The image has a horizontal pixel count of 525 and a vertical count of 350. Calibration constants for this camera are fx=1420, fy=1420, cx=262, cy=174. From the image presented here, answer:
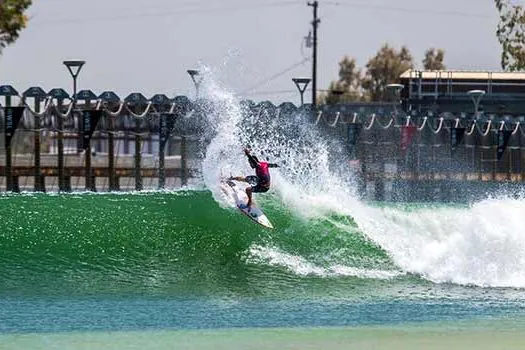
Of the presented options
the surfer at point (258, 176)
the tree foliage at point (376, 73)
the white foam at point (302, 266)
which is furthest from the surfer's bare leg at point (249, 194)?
the tree foliage at point (376, 73)

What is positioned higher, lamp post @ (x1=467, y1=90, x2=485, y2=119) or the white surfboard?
lamp post @ (x1=467, y1=90, x2=485, y2=119)

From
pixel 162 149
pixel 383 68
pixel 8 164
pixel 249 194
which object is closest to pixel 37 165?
pixel 8 164

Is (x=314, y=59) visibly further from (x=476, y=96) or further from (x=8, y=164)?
(x=8, y=164)

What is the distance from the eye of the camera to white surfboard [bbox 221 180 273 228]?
27172 millimetres

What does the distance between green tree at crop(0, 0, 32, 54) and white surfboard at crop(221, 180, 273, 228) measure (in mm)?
10407

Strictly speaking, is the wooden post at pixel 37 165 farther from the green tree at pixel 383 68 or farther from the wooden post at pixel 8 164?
the green tree at pixel 383 68

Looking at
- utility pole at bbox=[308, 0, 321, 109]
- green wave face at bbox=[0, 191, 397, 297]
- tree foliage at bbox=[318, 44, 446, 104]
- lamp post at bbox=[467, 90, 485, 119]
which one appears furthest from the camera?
tree foliage at bbox=[318, 44, 446, 104]

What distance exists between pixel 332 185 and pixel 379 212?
1.17m

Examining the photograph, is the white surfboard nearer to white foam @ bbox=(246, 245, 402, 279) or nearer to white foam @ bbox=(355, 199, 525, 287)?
white foam @ bbox=(246, 245, 402, 279)

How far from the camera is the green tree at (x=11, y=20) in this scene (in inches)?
1400

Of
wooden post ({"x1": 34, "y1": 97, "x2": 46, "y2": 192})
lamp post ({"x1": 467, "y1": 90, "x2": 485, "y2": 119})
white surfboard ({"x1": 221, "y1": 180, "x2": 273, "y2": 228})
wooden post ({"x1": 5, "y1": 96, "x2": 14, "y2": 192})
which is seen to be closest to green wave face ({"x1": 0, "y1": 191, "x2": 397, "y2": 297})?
white surfboard ({"x1": 221, "y1": 180, "x2": 273, "y2": 228})

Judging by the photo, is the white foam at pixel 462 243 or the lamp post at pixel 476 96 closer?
the white foam at pixel 462 243

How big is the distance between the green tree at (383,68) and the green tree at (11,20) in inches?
3108

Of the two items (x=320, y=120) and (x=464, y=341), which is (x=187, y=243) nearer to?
(x=464, y=341)
